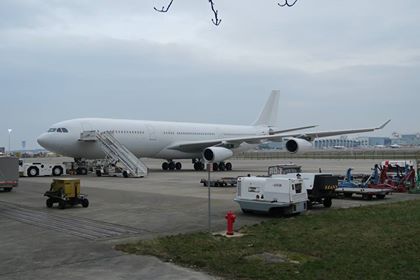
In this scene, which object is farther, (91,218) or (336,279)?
(91,218)

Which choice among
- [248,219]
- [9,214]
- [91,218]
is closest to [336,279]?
[248,219]

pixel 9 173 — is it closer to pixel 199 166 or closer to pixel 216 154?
pixel 216 154

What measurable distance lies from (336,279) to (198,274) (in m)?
1.95

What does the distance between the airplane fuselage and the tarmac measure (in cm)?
1094

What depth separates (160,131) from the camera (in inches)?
1443

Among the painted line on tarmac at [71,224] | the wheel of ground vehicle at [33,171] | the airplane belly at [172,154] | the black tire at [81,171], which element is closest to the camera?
the painted line on tarmac at [71,224]

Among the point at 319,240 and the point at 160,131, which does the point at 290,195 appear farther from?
the point at 160,131

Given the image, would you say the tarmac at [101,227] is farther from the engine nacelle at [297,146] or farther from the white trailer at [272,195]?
the engine nacelle at [297,146]

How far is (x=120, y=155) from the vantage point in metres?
31.2

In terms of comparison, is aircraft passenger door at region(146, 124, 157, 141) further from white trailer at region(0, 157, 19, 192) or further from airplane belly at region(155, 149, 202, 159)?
white trailer at region(0, 157, 19, 192)

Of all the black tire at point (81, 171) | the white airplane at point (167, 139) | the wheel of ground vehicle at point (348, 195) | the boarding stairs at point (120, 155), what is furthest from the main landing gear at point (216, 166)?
the wheel of ground vehicle at point (348, 195)

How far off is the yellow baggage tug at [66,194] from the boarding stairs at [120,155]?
1468 centimetres

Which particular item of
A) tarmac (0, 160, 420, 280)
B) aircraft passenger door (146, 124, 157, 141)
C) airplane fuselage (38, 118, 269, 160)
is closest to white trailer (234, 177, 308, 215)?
tarmac (0, 160, 420, 280)

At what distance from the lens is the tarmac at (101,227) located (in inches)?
289
